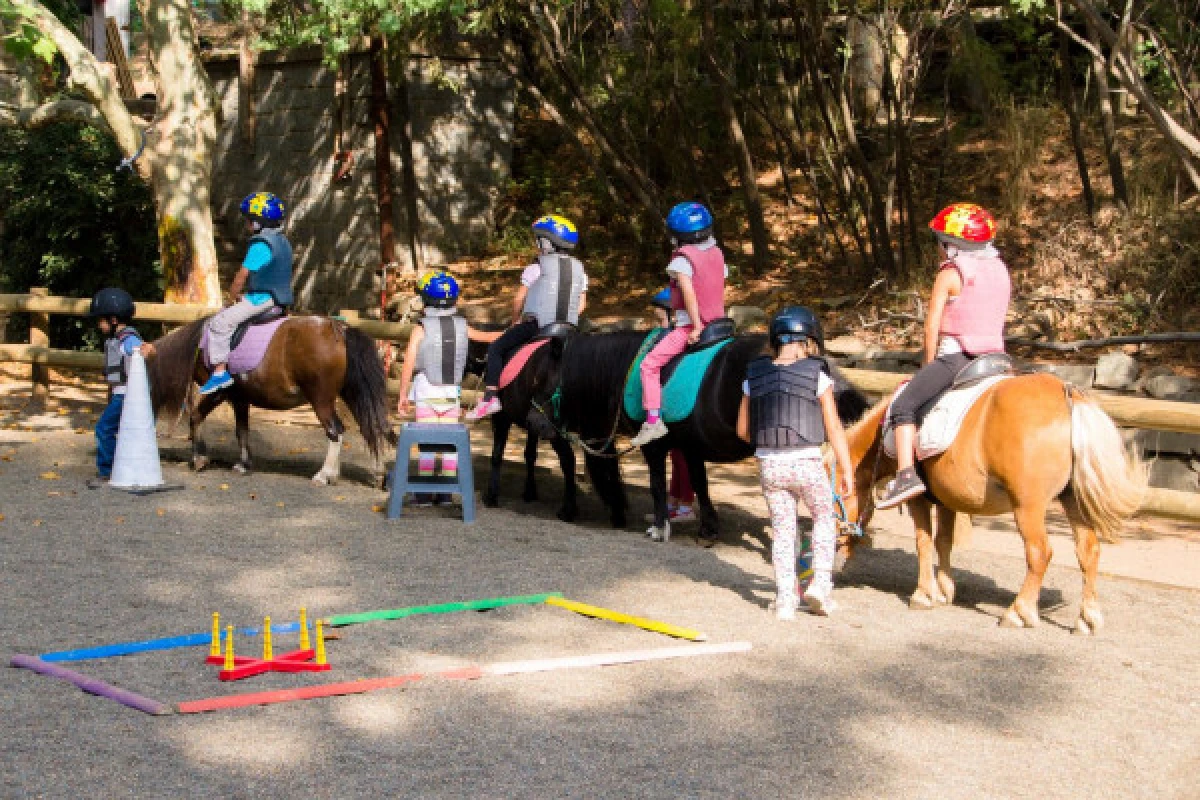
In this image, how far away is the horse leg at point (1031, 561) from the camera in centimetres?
681

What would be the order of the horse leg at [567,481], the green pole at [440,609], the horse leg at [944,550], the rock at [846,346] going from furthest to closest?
the rock at [846,346] → the horse leg at [567,481] → the horse leg at [944,550] → the green pole at [440,609]

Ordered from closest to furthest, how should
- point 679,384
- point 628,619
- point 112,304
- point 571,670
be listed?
point 571,670 → point 628,619 → point 679,384 → point 112,304

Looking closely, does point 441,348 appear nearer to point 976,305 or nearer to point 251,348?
point 251,348

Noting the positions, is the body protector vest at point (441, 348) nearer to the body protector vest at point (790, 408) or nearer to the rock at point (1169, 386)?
the body protector vest at point (790, 408)

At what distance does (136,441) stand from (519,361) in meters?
2.88

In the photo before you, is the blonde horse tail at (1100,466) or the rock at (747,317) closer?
the blonde horse tail at (1100,466)

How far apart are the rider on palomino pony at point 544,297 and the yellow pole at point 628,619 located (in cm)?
288

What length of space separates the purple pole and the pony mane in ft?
17.2

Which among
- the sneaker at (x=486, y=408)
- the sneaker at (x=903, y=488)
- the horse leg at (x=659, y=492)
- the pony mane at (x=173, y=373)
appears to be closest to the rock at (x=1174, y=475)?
the horse leg at (x=659, y=492)

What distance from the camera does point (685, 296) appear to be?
8695mm

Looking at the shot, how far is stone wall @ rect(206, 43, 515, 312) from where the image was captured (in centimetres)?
2008

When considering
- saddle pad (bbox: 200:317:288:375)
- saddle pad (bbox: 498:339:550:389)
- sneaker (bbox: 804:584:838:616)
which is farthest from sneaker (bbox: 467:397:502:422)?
sneaker (bbox: 804:584:838:616)

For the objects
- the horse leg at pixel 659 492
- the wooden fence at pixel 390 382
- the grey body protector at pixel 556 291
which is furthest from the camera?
the grey body protector at pixel 556 291

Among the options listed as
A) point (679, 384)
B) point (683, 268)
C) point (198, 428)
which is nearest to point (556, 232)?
point (683, 268)
